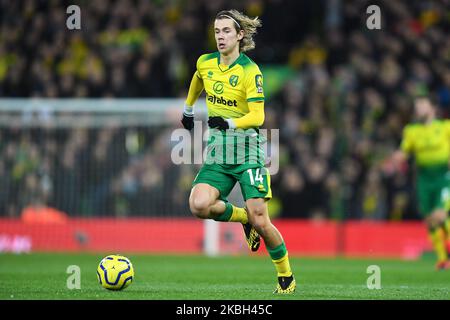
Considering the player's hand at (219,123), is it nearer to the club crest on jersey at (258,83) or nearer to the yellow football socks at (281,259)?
the club crest on jersey at (258,83)

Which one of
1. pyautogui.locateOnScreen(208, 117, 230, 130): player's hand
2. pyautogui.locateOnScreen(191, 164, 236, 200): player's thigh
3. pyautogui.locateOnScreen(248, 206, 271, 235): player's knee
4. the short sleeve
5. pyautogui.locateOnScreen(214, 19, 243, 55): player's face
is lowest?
pyautogui.locateOnScreen(248, 206, 271, 235): player's knee

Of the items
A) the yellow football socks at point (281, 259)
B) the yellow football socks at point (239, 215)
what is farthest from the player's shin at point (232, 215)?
the yellow football socks at point (281, 259)

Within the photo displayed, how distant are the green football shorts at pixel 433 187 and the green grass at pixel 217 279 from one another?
0.95m

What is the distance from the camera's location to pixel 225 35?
9.15 meters

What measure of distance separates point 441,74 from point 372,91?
140 centimetres

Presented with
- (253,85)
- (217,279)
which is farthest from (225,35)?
(217,279)

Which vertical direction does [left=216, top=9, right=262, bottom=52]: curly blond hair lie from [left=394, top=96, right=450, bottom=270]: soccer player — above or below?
above

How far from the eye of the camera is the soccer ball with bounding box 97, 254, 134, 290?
8936 mm

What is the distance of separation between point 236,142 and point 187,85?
11.7 m

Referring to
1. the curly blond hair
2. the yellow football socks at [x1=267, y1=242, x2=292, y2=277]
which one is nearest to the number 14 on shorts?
the yellow football socks at [x1=267, y1=242, x2=292, y2=277]

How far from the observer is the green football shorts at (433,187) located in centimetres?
1441

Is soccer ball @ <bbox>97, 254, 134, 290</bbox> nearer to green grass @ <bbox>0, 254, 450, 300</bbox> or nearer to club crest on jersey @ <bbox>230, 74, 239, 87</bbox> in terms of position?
green grass @ <bbox>0, 254, 450, 300</bbox>

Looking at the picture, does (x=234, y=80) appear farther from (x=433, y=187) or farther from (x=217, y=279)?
(x=433, y=187)
